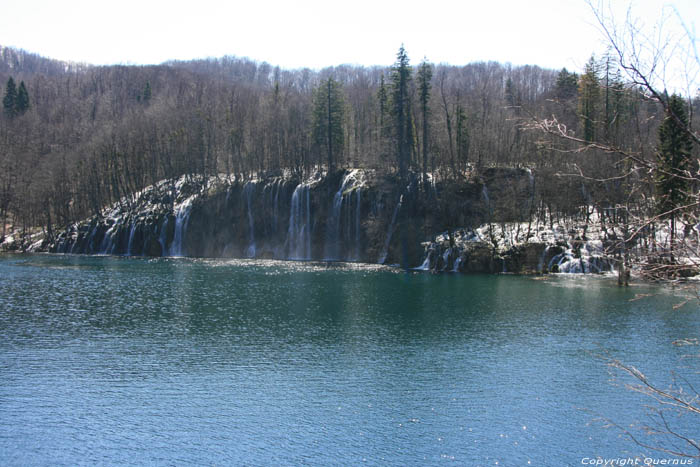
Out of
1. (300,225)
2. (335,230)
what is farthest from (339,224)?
(300,225)

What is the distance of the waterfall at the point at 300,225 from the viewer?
240 ft

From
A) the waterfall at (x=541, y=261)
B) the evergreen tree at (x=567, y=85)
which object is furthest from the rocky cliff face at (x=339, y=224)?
the evergreen tree at (x=567, y=85)

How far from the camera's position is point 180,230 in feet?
266

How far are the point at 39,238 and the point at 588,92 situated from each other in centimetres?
8785

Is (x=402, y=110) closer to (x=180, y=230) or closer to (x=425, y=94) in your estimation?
(x=425, y=94)

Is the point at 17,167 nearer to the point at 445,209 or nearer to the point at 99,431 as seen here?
the point at 445,209

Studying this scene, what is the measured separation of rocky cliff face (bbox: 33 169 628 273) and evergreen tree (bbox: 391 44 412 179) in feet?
12.0

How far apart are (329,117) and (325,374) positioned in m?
60.8

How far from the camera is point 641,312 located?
1337 inches

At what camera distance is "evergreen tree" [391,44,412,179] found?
234 feet

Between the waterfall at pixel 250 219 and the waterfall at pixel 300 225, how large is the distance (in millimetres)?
6170

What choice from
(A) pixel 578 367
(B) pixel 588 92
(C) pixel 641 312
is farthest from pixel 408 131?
(A) pixel 578 367

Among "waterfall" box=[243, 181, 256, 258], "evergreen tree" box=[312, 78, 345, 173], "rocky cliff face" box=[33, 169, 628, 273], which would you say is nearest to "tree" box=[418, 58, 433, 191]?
"rocky cliff face" box=[33, 169, 628, 273]

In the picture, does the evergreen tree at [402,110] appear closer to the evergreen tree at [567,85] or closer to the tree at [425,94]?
the tree at [425,94]
